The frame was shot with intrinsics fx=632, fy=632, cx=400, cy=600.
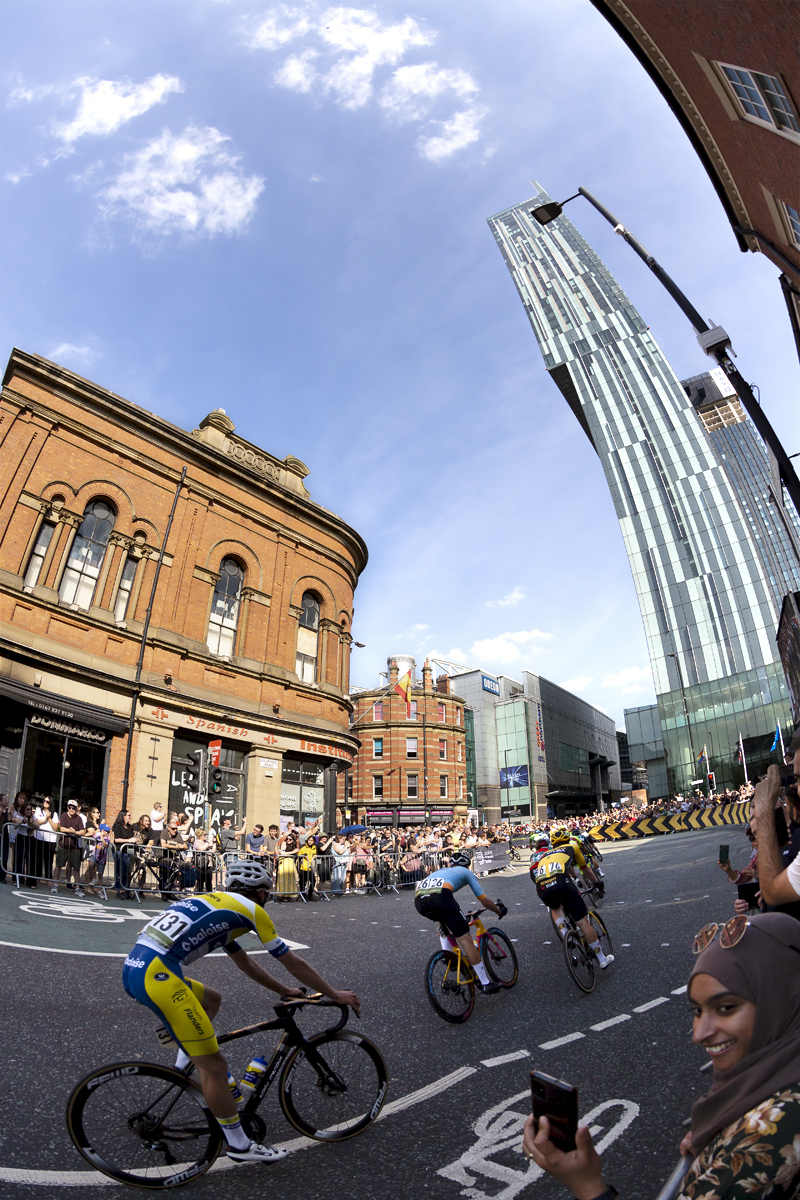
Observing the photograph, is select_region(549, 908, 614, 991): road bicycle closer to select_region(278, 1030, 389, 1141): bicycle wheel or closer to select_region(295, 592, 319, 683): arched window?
select_region(278, 1030, 389, 1141): bicycle wheel

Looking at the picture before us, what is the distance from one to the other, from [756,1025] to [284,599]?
76.2 ft

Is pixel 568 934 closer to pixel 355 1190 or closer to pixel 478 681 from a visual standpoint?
pixel 355 1190

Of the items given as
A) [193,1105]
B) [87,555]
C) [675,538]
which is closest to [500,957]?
[193,1105]

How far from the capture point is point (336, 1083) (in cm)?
388

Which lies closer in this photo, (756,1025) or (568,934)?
(756,1025)

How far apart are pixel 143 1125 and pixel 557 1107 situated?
9.36 ft

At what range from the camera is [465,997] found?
614 cm

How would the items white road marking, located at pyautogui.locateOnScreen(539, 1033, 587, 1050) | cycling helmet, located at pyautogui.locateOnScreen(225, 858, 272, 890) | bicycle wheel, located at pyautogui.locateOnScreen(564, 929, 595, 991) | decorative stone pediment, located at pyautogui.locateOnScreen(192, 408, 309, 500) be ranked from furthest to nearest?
decorative stone pediment, located at pyautogui.locateOnScreen(192, 408, 309, 500) < bicycle wheel, located at pyautogui.locateOnScreen(564, 929, 595, 991) < white road marking, located at pyautogui.locateOnScreen(539, 1033, 587, 1050) < cycling helmet, located at pyautogui.locateOnScreen(225, 858, 272, 890)

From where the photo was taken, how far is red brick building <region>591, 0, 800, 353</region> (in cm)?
1035

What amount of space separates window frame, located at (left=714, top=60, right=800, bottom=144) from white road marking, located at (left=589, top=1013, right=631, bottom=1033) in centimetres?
1395

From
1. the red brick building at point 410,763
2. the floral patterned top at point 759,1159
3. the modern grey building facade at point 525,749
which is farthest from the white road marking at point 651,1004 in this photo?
the modern grey building facade at point 525,749

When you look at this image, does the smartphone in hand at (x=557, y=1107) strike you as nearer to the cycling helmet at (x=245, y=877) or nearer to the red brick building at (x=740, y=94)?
the cycling helmet at (x=245, y=877)

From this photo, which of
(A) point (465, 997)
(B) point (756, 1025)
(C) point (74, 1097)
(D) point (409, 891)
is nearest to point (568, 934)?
(A) point (465, 997)

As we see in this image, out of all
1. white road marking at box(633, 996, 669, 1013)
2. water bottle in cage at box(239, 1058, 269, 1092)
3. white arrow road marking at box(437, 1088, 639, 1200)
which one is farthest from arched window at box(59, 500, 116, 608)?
white arrow road marking at box(437, 1088, 639, 1200)
